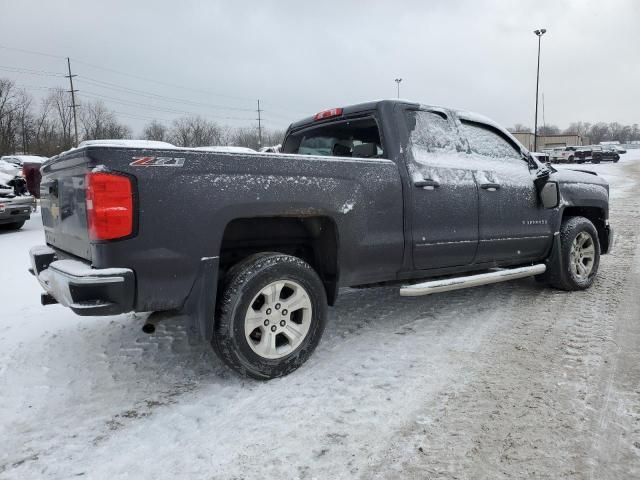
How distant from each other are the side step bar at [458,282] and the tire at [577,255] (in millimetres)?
586

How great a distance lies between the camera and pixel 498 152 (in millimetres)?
4695

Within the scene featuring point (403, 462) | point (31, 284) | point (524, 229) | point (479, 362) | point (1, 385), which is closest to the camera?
point (403, 462)

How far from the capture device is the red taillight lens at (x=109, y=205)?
2488mm

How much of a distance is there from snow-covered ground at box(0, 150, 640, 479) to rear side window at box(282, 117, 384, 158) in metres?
1.52

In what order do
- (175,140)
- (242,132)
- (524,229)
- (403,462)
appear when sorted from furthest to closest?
1. (242,132)
2. (175,140)
3. (524,229)
4. (403,462)

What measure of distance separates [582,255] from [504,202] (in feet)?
5.49

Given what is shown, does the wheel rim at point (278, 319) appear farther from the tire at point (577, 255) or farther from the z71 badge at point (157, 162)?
the tire at point (577, 255)

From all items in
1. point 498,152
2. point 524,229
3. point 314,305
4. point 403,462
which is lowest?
point 403,462

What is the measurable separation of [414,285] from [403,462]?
167 centimetres

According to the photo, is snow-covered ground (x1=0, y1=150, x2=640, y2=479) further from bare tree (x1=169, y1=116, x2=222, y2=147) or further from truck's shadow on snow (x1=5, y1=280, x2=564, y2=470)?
bare tree (x1=169, y1=116, x2=222, y2=147)

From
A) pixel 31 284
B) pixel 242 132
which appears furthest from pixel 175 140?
pixel 31 284

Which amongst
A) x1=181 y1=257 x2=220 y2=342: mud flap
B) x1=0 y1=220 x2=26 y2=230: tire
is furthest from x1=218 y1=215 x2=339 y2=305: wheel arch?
x1=0 y1=220 x2=26 y2=230: tire

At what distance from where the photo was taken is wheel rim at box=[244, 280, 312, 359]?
299 centimetres

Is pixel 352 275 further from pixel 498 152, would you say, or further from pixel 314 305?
pixel 498 152
